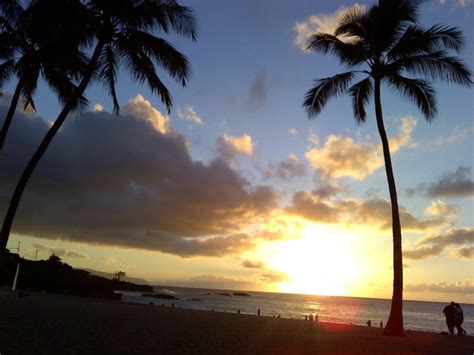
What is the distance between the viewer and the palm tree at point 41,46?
15.9m

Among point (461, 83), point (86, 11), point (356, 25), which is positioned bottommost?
point (461, 83)

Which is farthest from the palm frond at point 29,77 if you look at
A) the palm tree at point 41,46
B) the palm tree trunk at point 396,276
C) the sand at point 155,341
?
the palm tree trunk at point 396,276

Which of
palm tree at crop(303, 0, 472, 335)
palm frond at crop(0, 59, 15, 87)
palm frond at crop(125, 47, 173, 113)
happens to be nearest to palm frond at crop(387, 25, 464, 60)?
palm tree at crop(303, 0, 472, 335)

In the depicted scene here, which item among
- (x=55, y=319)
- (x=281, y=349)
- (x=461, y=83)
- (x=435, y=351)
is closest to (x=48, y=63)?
(x=55, y=319)

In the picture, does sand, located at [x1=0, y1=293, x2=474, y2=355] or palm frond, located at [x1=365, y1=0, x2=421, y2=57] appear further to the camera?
palm frond, located at [x1=365, y1=0, x2=421, y2=57]

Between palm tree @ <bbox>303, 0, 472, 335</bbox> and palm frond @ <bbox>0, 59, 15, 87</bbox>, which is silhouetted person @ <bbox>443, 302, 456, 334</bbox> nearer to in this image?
palm tree @ <bbox>303, 0, 472, 335</bbox>

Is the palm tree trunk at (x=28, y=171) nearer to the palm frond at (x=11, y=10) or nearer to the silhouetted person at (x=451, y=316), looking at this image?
the palm frond at (x=11, y=10)

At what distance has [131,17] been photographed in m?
17.1

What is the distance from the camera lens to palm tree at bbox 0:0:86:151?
15.9 metres

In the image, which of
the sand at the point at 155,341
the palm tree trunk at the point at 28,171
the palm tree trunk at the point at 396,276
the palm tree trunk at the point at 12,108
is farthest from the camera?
the palm tree trunk at the point at 12,108

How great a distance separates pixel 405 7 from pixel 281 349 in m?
14.3

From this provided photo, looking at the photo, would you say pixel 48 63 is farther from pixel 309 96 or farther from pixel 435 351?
pixel 435 351

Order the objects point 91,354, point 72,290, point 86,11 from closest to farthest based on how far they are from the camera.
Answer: point 91,354, point 86,11, point 72,290

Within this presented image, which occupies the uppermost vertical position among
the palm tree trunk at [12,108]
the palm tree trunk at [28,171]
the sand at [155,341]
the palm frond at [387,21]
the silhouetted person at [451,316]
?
the palm frond at [387,21]
